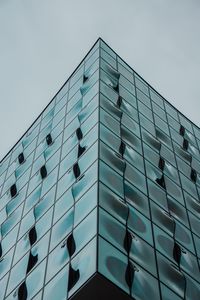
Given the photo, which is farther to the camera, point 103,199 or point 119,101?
point 119,101

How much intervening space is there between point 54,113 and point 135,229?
52.1ft

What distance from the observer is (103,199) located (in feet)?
67.2

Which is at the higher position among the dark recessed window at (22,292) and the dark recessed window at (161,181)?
the dark recessed window at (161,181)

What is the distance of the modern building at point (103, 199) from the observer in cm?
1869

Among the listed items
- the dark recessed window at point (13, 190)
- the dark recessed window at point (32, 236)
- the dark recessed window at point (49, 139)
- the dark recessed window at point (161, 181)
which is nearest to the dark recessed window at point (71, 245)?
the dark recessed window at point (32, 236)

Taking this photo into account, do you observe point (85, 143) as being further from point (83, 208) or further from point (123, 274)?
point (123, 274)

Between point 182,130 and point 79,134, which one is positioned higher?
point 79,134

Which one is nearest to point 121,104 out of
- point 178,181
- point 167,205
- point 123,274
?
point 178,181

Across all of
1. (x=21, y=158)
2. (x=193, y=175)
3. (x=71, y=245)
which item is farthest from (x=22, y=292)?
(x=21, y=158)

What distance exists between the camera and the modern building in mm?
18688

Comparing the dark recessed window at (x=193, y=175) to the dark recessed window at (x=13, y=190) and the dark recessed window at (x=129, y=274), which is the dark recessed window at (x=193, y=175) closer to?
the dark recessed window at (x=13, y=190)

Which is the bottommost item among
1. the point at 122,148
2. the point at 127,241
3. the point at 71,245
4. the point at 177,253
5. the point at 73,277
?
the point at 177,253

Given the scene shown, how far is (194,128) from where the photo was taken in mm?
39438

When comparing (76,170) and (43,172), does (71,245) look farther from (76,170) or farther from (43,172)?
(43,172)
